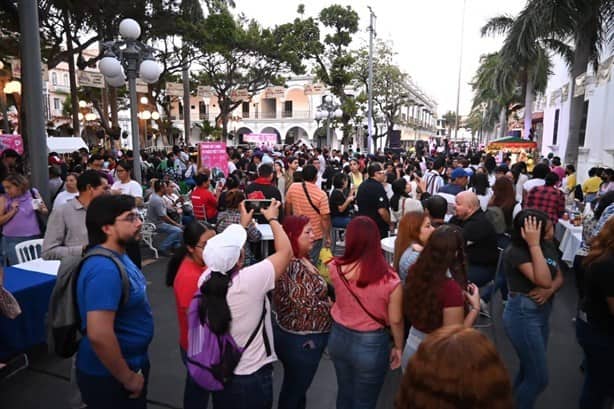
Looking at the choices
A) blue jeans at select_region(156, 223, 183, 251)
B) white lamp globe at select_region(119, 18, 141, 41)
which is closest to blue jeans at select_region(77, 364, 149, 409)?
blue jeans at select_region(156, 223, 183, 251)

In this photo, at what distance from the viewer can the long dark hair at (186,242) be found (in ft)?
9.12

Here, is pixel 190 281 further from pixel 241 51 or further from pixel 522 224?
pixel 241 51

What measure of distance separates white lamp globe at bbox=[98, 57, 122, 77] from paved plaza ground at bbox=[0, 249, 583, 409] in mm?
4692

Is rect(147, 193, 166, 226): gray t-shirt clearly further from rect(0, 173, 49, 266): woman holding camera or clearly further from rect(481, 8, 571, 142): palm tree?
rect(481, 8, 571, 142): palm tree

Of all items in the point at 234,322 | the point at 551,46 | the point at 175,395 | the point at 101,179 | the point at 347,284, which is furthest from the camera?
the point at 551,46

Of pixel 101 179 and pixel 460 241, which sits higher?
pixel 101 179

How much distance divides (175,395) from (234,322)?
1.98 metres

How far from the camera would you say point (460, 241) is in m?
2.69

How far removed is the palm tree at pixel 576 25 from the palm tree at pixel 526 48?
15 cm

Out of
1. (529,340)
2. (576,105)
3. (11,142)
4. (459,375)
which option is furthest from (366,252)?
(576,105)

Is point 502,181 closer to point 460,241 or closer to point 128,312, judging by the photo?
point 460,241

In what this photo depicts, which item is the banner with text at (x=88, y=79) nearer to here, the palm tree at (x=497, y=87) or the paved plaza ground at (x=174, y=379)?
the paved plaza ground at (x=174, y=379)

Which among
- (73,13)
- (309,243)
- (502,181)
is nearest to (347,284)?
(309,243)

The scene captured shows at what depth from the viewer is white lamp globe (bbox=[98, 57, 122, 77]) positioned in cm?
724
